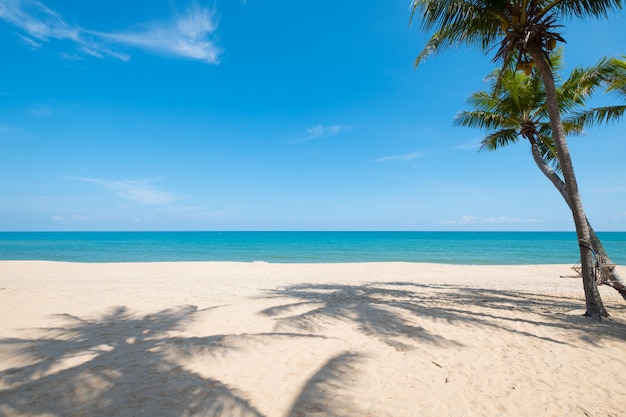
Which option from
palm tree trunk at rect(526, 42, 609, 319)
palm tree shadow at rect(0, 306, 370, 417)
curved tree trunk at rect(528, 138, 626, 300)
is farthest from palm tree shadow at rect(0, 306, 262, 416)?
curved tree trunk at rect(528, 138, 626, 300)

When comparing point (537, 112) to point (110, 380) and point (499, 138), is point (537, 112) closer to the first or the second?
point (499, 138)

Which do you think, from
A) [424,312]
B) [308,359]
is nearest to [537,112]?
[424,312]

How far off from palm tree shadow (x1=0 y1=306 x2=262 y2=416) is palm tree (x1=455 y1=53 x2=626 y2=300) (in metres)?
9.13

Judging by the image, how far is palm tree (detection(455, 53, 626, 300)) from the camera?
771cm

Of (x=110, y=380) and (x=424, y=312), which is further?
(x=424, y=312)

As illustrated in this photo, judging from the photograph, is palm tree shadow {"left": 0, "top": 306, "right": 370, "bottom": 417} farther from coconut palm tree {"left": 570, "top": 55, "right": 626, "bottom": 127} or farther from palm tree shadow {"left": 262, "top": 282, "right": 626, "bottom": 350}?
coconut palm tree {"left": 570, "top": 55, "right": 626, "bottom": 127}

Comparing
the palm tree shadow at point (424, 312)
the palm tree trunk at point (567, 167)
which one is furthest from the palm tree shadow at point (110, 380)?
the palm tree trunk at point (567, 167)

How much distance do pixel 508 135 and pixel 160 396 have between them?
42.4 feet

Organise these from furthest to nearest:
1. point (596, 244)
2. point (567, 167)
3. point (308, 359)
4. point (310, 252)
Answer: point (310, 252), point (596, 244), point (567, 167), point (308, 359)

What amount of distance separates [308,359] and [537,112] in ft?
34.4

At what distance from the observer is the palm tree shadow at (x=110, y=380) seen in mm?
3363

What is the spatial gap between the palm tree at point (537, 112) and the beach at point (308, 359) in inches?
129

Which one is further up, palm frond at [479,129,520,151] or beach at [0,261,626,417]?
palm frond at [479,129,520,151]

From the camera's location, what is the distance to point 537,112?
958cm
